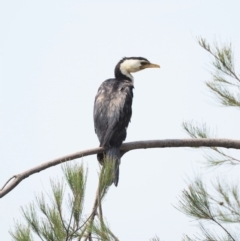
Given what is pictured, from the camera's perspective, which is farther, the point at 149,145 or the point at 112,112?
the point at 112,112

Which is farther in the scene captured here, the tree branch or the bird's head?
the bird's head

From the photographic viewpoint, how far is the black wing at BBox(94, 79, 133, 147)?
4.64 metres

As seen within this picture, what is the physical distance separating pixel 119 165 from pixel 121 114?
49 centimetres

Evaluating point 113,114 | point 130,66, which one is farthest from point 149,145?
point 130,66

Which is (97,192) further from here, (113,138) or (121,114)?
(121,114)

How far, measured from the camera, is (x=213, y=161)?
4.41m

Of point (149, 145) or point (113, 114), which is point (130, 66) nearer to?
point (113, 114)

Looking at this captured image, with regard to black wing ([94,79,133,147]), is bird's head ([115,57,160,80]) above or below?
above

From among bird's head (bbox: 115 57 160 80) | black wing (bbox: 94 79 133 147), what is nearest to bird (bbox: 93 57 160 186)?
black wing (bbox: 94 79 133 147)

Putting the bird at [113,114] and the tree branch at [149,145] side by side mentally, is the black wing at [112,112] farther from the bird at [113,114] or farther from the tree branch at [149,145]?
the tree branch at [149,145]

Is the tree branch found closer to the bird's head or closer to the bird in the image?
the bird

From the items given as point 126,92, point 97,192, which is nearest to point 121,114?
point 126,92

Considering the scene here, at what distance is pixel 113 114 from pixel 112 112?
27 millimetres

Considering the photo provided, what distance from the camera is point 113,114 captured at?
4.88 m
